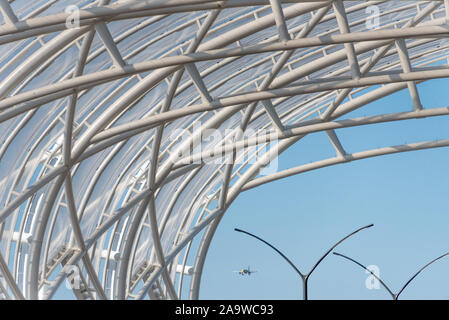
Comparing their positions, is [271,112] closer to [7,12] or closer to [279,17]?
[279,17]

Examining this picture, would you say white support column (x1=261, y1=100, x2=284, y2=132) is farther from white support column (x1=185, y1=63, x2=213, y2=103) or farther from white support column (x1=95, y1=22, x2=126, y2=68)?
white support column (x1=95, y1=22, x2=126, y2=68)

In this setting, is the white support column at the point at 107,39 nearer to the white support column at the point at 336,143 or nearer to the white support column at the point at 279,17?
the white support column at the point at 279,17

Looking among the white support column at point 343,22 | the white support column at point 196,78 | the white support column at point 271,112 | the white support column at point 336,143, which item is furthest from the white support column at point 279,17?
the white support column at point 336,143

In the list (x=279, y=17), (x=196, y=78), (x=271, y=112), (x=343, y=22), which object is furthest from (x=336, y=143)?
(x=279, y=17)

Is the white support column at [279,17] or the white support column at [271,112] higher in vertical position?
the white support column at [271,112]

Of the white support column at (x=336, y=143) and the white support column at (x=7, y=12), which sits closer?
the white support column at (x=7, y=12)

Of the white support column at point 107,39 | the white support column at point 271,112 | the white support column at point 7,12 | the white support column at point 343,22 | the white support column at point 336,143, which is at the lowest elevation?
the white support column at point 7,12

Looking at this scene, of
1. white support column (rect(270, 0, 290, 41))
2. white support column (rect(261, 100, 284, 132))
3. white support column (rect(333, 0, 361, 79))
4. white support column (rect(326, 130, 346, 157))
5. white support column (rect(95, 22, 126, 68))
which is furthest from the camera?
white support column (rect(326, 130, 346, 157))

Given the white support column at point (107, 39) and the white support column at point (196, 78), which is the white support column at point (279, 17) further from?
the white support column at point (107, 39)

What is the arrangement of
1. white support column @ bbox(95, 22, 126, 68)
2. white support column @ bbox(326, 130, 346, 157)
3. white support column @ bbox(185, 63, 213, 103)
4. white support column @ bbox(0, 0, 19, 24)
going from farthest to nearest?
white support column @ bbox(326, 130, 346, 157) → white support column @ bbox(185, 63, 213, 103) → white support column @ bbox(95, 22, 126, 68) → white support column @ bbox(0, 0, 19, 24)

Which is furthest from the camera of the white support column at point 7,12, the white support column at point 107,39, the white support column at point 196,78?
the white support column at point 196,78

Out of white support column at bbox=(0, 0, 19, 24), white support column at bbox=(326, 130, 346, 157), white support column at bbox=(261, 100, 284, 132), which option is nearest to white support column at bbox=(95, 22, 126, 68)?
white support column at bbox=(0, 0, 19, 24)

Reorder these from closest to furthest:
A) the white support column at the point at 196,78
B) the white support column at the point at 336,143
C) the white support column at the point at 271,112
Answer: the white support column at the point at 196,78 → the white support column at the point at 271,112 → the white support column at the point at 336,143
